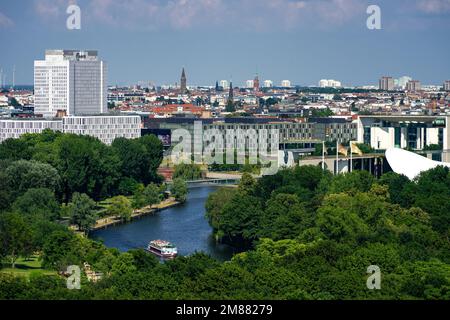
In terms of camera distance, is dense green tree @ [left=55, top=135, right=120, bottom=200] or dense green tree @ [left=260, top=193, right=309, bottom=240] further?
dense green tree @ [left=55, top=135, right=120, bottom=200]

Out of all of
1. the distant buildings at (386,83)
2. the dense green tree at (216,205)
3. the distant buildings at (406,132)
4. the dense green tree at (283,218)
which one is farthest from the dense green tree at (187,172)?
the distant buildings at (386,83)

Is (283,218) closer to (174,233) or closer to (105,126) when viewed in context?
(174,233)

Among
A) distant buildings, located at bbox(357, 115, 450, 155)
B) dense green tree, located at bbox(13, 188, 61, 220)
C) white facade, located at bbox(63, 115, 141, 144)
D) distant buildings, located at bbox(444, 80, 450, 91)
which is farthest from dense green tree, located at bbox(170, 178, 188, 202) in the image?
distant buildings, located at bbox(444, 80, 450, 91)

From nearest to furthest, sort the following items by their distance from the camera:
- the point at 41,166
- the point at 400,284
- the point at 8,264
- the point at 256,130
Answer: the point at 400,284, the point at 8,264, the point at 41,166, the point at 256,130

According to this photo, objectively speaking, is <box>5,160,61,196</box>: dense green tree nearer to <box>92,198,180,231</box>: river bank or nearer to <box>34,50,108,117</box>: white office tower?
<box>92,198,180,231</box>: river bank
